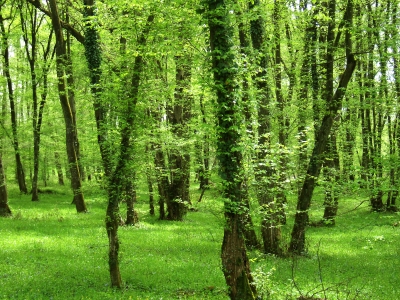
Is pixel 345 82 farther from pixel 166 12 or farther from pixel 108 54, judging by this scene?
pixel 108 54

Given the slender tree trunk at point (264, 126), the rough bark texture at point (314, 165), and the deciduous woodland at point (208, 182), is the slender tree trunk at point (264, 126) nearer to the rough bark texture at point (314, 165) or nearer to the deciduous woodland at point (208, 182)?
the deciduous woodland at point (208, 182)

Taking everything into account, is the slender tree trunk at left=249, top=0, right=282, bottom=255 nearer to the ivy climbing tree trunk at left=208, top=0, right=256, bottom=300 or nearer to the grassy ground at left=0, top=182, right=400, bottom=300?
the grassy ground at left=0, top=182, right=400, bottom=300

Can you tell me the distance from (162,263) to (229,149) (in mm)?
5885

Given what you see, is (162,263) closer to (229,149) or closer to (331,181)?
(229,149)

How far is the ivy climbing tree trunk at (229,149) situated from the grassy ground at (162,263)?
37 centimetres

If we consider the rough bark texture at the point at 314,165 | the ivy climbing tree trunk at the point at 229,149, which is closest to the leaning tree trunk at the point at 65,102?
the rough bark texture at the point at 314,165

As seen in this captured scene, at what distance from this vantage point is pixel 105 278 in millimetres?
10188

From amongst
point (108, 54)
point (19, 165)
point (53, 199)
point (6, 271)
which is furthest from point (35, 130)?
point (6, 271)

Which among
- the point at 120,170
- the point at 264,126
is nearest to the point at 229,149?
the point at 120,170

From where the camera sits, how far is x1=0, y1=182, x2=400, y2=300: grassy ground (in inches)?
355

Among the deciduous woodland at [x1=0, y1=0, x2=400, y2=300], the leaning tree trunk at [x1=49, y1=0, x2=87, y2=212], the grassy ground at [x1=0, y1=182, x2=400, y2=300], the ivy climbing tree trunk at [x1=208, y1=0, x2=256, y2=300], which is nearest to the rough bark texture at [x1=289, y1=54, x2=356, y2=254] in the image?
the deciduous woodland at [x1=0, y1=0, x2=400, y2=300]

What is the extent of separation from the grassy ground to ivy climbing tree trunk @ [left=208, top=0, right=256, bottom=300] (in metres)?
0.37

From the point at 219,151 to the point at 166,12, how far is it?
14.3ft

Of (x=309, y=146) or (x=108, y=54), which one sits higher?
(x=108, y=54)
